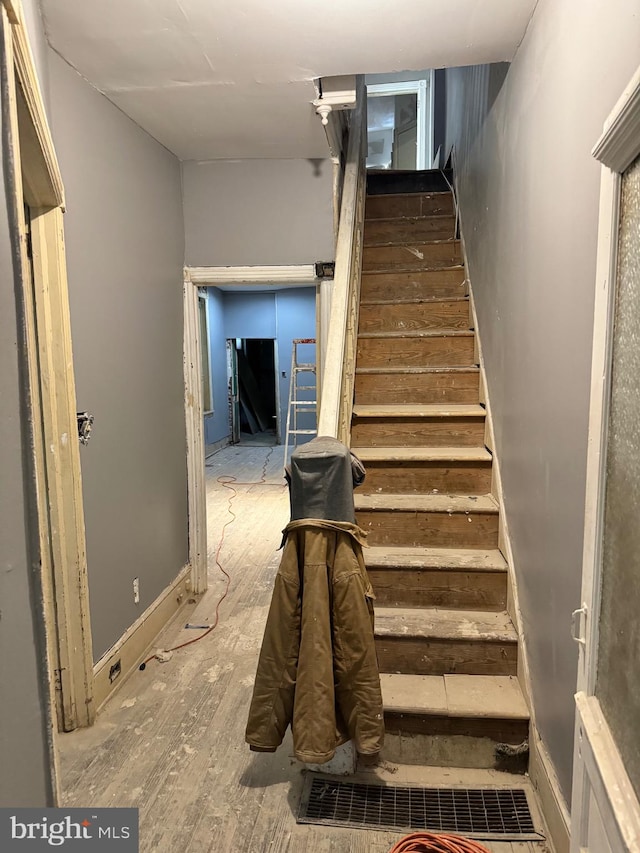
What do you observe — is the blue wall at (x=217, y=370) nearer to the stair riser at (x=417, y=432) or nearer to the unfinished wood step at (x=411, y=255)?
the unfinished wood step at (x=411, y=255)

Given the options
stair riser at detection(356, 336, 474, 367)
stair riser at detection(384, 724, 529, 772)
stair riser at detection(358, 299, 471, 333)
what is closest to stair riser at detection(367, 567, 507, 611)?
stair riser at detection(384, 724, 529, 772)

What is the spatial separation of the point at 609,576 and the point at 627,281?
552mm

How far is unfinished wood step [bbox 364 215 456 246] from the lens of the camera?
3779mm

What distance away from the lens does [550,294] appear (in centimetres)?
153

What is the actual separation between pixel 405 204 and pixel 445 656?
330cm

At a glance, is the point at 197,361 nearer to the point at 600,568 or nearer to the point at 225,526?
the point at 225,526

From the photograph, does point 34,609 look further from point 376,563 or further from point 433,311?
point 433,311

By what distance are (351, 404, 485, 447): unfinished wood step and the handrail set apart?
0.16 meters

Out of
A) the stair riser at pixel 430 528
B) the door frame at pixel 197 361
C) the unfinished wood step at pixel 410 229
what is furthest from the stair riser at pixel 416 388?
the unfinished wood step at pixel 410 229

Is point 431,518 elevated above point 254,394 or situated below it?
below

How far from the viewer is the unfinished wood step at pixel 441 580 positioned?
213cm

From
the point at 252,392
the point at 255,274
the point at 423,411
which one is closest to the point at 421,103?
the point at 255,274

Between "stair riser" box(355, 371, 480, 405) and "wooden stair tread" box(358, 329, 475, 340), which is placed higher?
"wooden stair tread" box(358, 329, 475, 340)

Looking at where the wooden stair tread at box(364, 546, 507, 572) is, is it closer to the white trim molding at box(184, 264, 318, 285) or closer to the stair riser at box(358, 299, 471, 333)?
the stair riser at box(358, 299, 471, 333)
